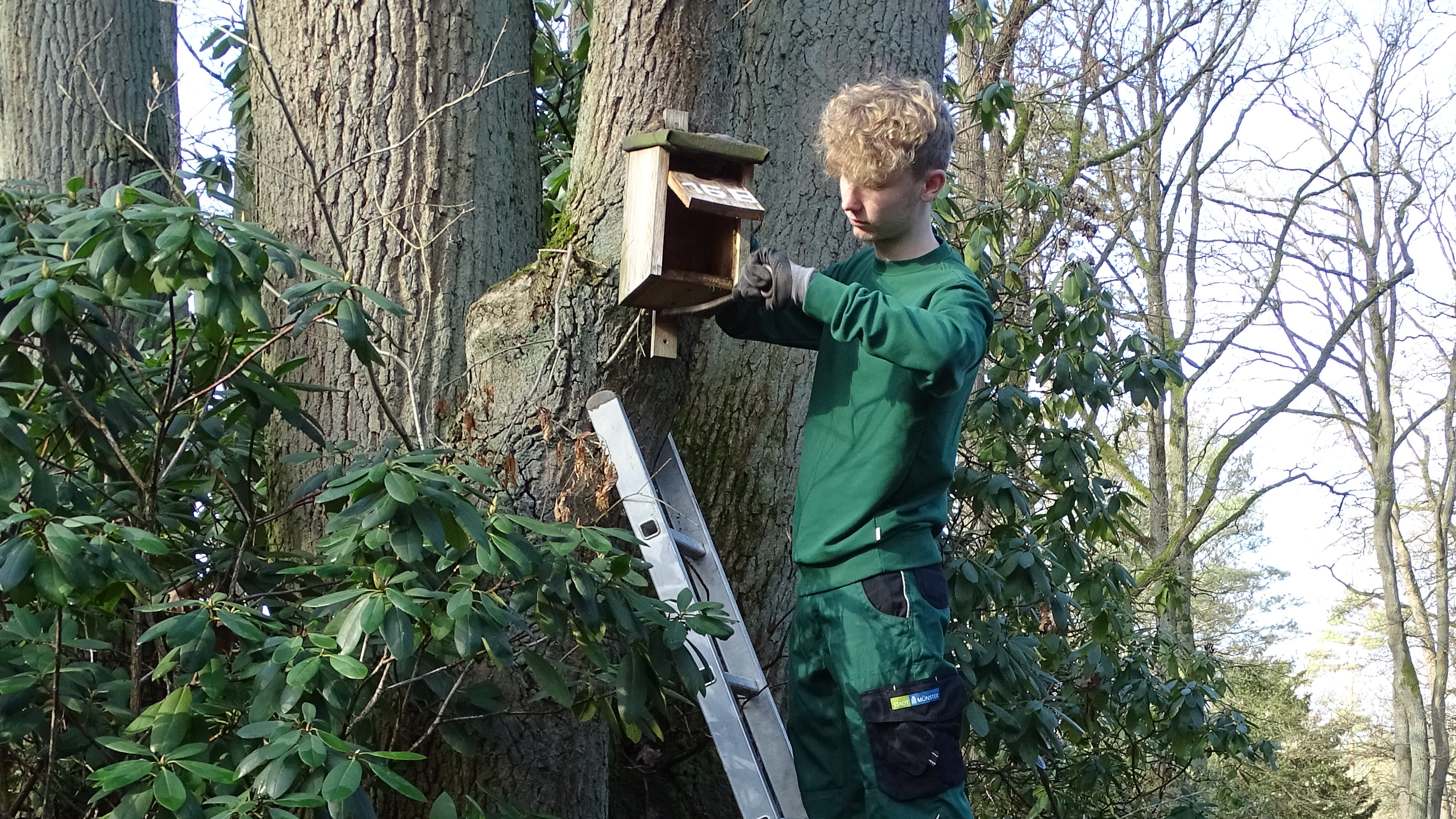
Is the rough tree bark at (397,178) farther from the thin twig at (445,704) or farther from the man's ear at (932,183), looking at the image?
the man's ear at (932,183)

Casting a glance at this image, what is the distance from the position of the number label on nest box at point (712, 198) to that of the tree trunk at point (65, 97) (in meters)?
2.47

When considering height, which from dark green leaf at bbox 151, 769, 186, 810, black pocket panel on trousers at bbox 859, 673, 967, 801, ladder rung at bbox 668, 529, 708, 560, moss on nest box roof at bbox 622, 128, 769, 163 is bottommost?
black pocket panel on trousers at bbox 859, 673, 967, 801

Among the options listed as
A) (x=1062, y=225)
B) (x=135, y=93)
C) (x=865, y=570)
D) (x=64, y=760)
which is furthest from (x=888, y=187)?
(x=1062, y=225)

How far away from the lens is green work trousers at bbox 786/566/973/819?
247cm

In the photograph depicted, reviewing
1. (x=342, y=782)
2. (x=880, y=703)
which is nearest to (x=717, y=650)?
(x=880, y=703)

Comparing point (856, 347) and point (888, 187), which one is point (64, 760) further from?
point (888, 187)

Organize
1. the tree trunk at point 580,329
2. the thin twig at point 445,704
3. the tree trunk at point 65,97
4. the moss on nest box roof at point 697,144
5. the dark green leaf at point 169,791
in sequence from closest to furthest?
the dark green leaf at point 169,791, the thin twig at point 445,704, the moss on nest box roof at point 697,144, the tree trunk at point 580,329, the tree trunk at point 65,97

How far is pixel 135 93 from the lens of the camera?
4.45m

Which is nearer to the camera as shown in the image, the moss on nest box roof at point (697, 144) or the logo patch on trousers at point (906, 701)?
the logo patch on trousers at point (906, 701)

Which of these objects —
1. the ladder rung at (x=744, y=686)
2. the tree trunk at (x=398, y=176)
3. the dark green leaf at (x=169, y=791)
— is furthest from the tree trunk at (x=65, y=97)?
the dark green leaf at (x=169, y=791)

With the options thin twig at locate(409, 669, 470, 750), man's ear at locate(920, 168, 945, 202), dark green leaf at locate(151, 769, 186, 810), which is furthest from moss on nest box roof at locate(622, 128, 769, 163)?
dark green leaf at locate(151, 769, 186, 810)

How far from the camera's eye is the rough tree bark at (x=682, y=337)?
9.11ft

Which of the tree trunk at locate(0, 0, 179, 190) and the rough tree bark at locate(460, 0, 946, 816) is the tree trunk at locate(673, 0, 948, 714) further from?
the tree trunk at locate(0, 0, 179, 190)

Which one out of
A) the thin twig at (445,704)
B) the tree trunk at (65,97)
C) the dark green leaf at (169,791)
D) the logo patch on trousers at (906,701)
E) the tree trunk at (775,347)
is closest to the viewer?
the dark green leaf at (169,791)
